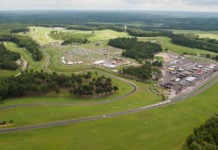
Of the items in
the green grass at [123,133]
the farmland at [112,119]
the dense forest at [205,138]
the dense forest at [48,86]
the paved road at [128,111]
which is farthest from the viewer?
the dense forest at [48,86]

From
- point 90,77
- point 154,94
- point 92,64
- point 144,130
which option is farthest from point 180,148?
point 92,64

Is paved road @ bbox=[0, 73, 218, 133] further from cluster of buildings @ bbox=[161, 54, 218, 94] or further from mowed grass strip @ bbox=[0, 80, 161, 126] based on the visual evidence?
cluster of buildings @ bbox=[161, 54, 218, 94]

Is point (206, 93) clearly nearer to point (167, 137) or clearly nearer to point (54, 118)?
point (167, 137)

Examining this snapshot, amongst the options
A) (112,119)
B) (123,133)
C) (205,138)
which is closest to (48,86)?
(112,119)

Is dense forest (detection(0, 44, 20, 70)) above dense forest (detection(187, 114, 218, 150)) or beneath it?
above

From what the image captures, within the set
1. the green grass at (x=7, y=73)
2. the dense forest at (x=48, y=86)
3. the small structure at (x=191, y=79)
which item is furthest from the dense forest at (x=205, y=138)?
the green grass at (x=7, y=73)

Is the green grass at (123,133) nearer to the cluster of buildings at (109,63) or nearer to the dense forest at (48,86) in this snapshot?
the dense forest at (48,86)

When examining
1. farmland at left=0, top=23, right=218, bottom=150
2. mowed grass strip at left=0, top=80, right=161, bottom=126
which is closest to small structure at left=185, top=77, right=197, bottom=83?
farmland at left=0, top=23, right=218, bottom=150
